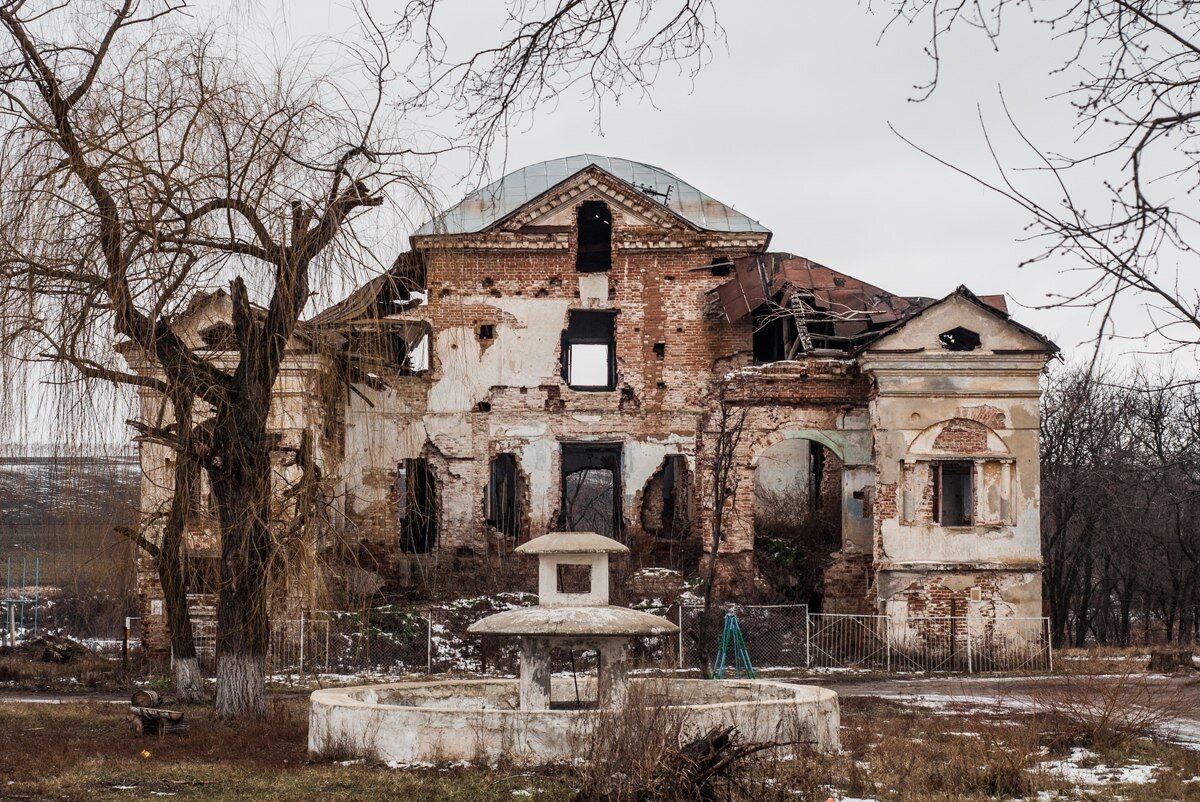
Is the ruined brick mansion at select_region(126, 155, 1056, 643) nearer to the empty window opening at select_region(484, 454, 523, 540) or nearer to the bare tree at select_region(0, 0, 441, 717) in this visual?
the empty window opening at select_region(484, 454, 523, 540)

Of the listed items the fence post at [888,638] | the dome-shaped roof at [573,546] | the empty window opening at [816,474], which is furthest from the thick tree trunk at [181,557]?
the empty window opening at [816,474]

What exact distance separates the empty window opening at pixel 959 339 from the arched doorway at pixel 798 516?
12.6ft

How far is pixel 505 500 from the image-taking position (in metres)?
32.3

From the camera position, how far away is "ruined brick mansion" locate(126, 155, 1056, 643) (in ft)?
85.9

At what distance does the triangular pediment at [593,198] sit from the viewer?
31.8 meters

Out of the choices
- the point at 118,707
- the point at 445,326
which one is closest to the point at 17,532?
the point at 445,326

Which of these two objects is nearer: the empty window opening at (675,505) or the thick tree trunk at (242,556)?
the thick tree trunk at (242,556)

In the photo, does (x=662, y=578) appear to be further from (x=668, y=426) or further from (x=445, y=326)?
(x=445, y=326)

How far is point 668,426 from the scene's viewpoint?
31828mm

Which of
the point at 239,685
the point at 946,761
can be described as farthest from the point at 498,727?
the point at 239,685

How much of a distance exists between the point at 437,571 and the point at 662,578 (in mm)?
5138

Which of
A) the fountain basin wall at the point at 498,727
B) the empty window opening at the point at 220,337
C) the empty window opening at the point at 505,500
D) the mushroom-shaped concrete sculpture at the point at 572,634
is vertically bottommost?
the fountain basin wall at the point at 498,727

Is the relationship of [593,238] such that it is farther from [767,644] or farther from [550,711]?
[550,711]

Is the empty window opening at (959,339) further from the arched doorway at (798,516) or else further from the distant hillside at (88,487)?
the distant hillside at (88,487)
